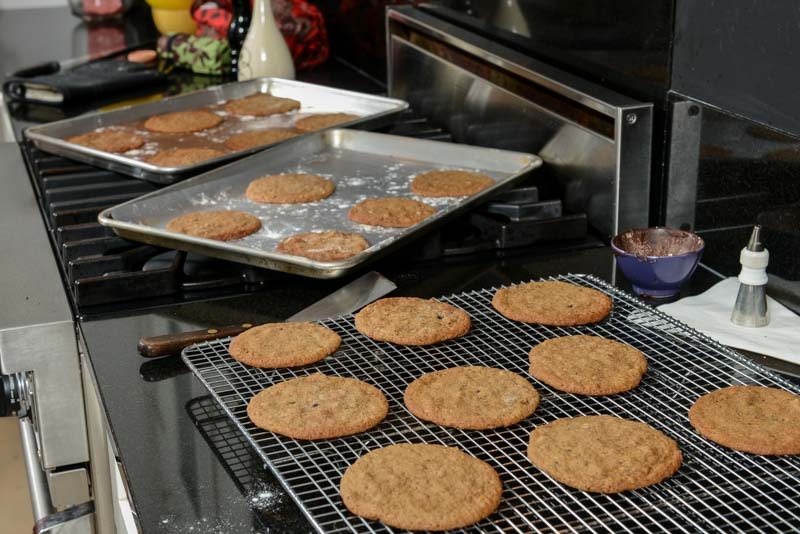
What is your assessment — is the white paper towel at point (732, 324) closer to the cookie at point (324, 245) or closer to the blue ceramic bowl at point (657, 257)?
the blue ceramic bowl at point (657, 257)

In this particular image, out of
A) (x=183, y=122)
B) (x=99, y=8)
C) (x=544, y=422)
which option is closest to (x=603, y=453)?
(x=544, y=422)

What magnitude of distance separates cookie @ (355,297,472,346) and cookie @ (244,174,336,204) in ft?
1.31

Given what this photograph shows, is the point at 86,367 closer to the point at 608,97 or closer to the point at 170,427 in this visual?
the point at 170,427

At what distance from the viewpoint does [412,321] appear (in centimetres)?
124

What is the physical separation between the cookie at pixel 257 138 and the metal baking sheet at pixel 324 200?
8 cm

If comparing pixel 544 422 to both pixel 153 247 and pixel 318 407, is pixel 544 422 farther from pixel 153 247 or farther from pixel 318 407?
pixel 153 247

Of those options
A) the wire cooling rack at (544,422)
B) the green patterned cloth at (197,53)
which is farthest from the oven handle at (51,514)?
the green patterned cloth at (197,53)

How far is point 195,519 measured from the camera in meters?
0.93

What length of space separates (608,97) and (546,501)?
796 mm

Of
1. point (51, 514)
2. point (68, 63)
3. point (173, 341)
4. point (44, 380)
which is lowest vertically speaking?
point (51, 514)

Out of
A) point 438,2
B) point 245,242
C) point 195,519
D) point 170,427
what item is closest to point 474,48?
point 438,2

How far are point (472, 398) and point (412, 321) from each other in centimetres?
20

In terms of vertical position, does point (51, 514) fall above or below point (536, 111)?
below

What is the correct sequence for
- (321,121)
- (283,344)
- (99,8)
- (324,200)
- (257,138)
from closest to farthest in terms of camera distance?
(283,344), (324,200), (257,138), (321,121), (99,8)
